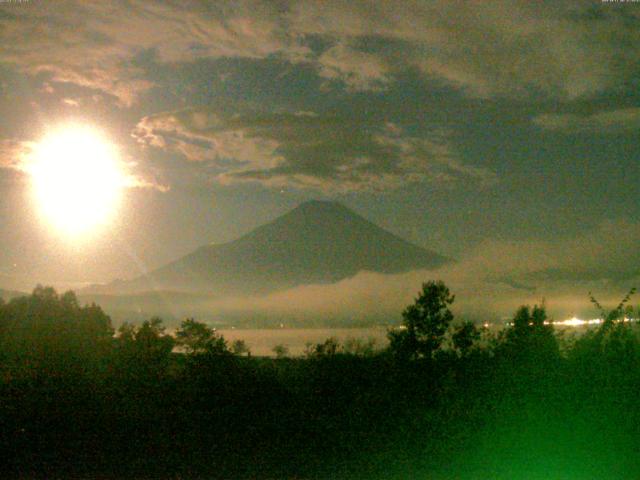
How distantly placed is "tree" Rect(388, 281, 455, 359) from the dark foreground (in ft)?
1.47

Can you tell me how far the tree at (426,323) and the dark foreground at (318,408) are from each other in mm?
448

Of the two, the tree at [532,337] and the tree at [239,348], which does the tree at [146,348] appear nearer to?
the tree at [239,348]

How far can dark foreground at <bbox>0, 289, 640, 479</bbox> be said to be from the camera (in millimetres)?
9781

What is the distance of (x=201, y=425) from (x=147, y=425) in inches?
36.3

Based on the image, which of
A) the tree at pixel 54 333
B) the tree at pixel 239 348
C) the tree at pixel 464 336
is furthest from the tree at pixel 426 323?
the tree at pixel 54 333

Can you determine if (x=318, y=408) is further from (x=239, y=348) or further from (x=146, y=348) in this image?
(x=146, y=348)

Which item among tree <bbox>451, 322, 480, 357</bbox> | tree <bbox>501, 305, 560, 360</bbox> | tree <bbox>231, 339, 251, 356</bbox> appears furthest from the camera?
tree <bbox>451, 322, 480, 357</bbox>

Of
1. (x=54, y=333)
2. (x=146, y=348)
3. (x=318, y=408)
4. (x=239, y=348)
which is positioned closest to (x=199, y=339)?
(x=239, y=348)

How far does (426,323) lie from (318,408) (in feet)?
11.3

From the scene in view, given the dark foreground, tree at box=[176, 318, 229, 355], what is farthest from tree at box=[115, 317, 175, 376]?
tree at box=[176, 318, 229, 355]

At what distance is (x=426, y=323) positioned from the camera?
48.8ft

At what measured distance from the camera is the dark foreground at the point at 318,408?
9781mm

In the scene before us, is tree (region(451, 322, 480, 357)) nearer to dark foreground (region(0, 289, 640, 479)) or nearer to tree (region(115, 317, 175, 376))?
dark foreground (region(0, 289, 640, 479))

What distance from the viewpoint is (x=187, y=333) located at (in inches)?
554
